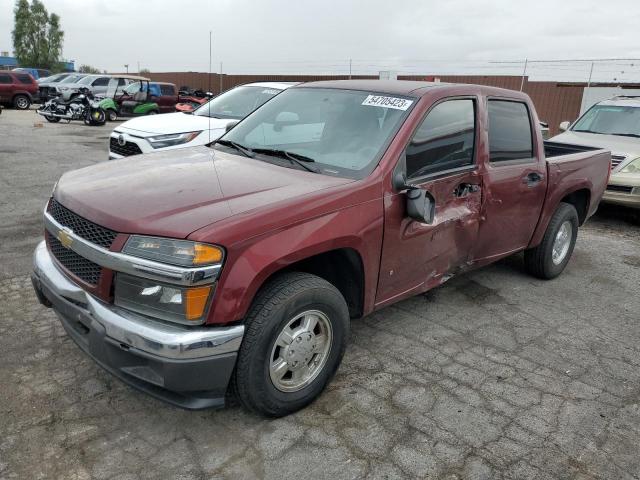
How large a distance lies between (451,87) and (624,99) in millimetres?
7331

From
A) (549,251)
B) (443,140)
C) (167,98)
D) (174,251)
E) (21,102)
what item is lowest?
(21,102)

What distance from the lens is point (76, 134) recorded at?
1573cm

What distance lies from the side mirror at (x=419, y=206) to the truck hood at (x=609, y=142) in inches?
203

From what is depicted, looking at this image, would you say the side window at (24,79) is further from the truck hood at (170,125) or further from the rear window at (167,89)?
the truck hood at (170,125)

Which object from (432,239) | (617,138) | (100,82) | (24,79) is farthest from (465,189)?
(24,79)

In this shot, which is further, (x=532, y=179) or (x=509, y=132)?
(x=532, y=179)

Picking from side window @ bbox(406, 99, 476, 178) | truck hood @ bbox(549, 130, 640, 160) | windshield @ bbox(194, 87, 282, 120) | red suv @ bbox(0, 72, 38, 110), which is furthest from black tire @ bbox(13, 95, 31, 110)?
side window @ bbox(406, 99, 476, 178)

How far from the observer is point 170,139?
7.32 m

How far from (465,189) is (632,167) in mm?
5068

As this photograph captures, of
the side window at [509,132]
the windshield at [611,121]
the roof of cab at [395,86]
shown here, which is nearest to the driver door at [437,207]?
the roof of cab at [395,86]

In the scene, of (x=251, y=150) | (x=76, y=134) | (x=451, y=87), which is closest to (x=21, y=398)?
(x=251, y=150)

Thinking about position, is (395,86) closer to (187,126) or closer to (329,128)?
(329,128)

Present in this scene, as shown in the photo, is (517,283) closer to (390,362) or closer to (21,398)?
(390,362)

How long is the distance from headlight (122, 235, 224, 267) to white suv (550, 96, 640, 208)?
5772 mm
